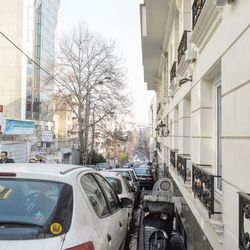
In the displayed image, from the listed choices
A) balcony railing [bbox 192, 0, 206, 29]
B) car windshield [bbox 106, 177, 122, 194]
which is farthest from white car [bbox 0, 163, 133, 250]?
car windshield [bbox 106, 177, 122, 194]

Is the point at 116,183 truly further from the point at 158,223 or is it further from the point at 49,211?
the point at 49,211

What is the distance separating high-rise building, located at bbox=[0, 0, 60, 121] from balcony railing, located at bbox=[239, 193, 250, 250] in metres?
60.3

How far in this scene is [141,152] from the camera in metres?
109

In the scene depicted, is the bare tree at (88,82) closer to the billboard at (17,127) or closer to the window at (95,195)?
the billboard at (17,127)

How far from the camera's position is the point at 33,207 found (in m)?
3.69

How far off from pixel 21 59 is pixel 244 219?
6270cm

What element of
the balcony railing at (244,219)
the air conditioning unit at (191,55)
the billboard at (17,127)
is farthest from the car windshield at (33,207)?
the billboard at (17,127)

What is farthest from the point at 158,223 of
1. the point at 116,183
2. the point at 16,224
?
the point at 16,224

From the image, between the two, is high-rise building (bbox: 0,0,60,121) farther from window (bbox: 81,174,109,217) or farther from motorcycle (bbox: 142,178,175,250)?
window (bbox: 81,174,109,217)

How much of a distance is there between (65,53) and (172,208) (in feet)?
113

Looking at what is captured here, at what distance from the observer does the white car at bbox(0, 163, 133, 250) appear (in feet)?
10.9

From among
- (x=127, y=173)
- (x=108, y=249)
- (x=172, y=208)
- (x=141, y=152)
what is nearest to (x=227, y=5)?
(x=108, y=249)

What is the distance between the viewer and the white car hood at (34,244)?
3.21 meters

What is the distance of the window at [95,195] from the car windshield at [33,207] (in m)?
0.48
